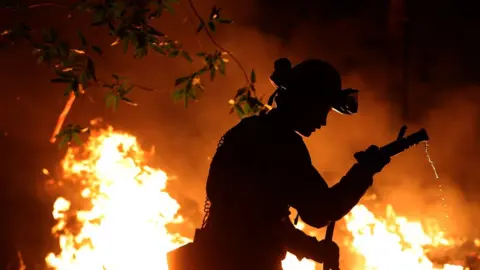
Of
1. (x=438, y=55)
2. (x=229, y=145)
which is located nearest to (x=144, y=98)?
(x=438, y=55)

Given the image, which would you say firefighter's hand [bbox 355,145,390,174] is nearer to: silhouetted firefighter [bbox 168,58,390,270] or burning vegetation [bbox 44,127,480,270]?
silhouetted firefighter [bbox 168,58,390,270]

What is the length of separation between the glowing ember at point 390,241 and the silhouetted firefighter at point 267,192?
403cm

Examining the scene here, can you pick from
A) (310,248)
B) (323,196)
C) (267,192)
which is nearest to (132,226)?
(310,248)

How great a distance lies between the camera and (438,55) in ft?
26.6

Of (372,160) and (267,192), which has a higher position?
(372,160)

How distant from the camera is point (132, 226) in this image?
7250mm

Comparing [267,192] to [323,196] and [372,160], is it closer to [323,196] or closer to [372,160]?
[323,196]

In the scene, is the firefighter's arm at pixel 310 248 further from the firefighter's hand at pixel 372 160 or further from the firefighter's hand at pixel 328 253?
the firefighter's hand at pixel 372 160

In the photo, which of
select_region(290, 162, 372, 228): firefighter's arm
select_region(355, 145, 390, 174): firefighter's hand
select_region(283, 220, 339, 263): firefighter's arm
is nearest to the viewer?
select_region(290, 162, 372, 228): firefighter's arm

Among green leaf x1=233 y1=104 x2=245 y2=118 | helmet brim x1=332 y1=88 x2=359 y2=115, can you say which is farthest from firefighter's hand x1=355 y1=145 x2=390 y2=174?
green leaf x1=233 y1=104 x2=245 y2=118

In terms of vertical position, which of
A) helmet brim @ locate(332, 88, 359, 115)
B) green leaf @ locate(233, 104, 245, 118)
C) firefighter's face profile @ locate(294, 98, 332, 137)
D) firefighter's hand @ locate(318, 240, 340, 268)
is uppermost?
green leaf @ locate(233, 104, 245, 118)

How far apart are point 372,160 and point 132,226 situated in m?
4.52

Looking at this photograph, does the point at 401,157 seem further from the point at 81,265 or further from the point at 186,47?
the point at 81,265

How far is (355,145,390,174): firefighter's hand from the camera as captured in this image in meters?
3.32
